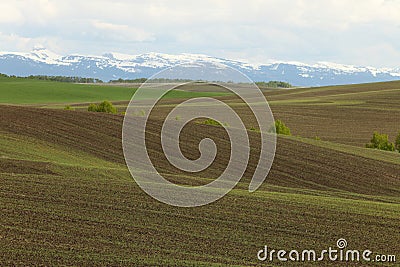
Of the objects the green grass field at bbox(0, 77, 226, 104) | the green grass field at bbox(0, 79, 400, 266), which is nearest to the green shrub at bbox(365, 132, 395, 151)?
the green grass field at bbox(0, 79, 400, 266)

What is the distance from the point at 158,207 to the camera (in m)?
22.3

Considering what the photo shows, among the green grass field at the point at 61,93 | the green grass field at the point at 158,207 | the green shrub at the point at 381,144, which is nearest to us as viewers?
the green grass field at the point at 158,207

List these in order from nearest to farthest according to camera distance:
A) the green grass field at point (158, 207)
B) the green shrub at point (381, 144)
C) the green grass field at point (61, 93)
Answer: the green grass field at point (158, 207) → the green shrub at point (381, 144) → the green grass field at point (61, 93)

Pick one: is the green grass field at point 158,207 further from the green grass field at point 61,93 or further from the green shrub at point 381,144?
the green grass field at point 61,93

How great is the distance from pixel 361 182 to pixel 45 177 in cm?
1920

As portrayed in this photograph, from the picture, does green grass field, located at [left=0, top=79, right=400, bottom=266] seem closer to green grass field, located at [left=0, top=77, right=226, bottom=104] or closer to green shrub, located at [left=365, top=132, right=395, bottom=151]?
A: green shrub, located at [left=365, top=132, right=395, bottom=151]

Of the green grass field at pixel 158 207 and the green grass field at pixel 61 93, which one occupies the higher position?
the green grass field at pixel 61 93

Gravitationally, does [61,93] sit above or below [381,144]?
above

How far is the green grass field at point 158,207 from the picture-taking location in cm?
1727

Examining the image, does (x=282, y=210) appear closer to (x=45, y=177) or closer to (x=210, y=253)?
(x=210, y=253)

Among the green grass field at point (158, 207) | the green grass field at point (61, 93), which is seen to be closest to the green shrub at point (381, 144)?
the green grass field at point (158, 207)

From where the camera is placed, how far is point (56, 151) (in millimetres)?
37000

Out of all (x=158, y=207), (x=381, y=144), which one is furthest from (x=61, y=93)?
(x=158, y=207)

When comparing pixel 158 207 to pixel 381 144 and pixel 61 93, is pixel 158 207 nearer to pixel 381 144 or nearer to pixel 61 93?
pixel 381 144
